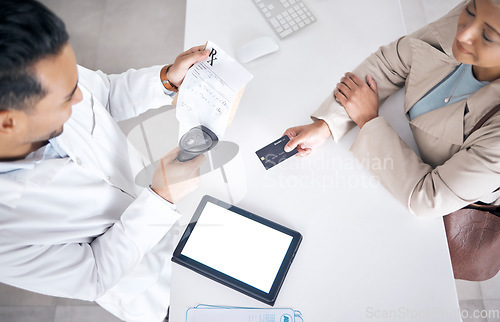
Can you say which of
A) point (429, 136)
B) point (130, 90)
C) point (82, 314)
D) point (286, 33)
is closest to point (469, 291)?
point (429, 136)

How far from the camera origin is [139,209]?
818 mm

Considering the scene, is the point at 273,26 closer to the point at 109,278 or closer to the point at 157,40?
the point at 109,278

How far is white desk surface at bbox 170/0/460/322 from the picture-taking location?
81 centimetres

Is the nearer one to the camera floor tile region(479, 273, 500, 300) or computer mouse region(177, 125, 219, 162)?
computer mouse region(177, 125, 219, 162)

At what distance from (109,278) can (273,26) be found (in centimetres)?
85

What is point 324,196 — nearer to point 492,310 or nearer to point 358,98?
point 358,98

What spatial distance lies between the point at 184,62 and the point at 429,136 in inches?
26.4

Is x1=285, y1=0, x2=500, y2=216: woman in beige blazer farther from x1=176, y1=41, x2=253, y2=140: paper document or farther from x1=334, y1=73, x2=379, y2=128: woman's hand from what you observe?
x1=176, y1=41, x2=253, y2=140: paper document

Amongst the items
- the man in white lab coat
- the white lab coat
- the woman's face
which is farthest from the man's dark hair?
the woman's face

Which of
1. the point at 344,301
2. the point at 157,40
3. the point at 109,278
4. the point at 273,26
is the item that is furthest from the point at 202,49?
the point at 157,40

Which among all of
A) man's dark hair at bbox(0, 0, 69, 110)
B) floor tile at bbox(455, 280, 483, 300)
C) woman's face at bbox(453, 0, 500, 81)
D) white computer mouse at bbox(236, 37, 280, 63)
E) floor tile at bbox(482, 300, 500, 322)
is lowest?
floor tile at bbox(482, 300, 500, 322)

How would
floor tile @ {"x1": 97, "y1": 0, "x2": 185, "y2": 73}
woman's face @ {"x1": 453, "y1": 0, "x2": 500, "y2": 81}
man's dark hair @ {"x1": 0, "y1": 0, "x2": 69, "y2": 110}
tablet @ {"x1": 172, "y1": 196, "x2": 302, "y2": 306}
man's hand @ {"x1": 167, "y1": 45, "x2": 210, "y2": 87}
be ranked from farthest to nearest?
floor tile @ {"x1": 97, "y1": 0, "x2": 185, "y2": 73} < man's hand @ {"x1": 167, "y1": 45, "x2": 210, "y2": 87} < tablet @ {"x1": 172, "y1": 196, "x2": 302, "y2": 306} < woman's face @ {"x1": 453, "y1": 0, "x2": 500, "y2": 81} < man's dark hair @ {"x1": 0, "y1": 0, "x2": 69, "y2": 110}

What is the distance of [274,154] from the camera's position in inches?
36.6

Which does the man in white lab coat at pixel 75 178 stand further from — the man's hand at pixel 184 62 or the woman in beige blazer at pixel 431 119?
the woman in beige blazer at pixel 431 119
